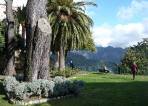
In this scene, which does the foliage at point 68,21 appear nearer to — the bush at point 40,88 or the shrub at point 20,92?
the bush at point 40,88

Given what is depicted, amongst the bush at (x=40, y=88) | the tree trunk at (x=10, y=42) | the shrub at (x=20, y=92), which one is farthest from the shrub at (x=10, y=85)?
the tree trunk at (x=10, y=42)

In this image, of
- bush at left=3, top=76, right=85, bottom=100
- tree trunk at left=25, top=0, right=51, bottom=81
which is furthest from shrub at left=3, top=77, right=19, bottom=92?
tree trunk at left=25, top=0, right=51, bottom=81

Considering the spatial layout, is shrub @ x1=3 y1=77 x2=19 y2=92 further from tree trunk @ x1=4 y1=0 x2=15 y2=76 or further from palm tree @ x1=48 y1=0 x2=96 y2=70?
palm tree @ x1=48 y1=0 x2=96 y2=70

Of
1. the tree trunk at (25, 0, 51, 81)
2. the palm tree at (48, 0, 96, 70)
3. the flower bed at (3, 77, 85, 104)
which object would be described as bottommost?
the flower bed at (3, 77, 85, 104)

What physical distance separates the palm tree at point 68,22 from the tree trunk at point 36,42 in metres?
10.4

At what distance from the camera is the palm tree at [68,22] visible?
64.7ft

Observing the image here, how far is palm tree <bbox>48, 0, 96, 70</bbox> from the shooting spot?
1973cm

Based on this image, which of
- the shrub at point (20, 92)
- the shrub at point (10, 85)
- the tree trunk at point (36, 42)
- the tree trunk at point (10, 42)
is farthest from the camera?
the tree trunk at point (10, 42)

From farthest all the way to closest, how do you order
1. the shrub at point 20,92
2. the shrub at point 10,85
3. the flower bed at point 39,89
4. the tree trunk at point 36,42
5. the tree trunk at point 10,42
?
the tree trunk at point 10,42, the tree trunk at point 36,42, the shrub at point 10,85, the flower bed at point 39,89, the shrub at point 20,92

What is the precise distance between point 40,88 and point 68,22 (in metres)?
12.8

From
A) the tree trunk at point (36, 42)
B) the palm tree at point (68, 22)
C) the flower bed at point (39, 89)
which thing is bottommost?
the flower bed at point (39, 89)

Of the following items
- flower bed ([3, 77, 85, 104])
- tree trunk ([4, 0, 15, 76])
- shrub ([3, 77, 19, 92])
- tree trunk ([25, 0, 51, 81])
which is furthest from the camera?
tree trunk ([4, 0, 15, 76])

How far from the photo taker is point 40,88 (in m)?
7.89

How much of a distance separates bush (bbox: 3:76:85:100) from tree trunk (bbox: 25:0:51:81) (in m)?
0.78
